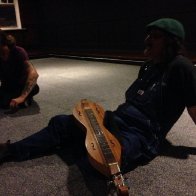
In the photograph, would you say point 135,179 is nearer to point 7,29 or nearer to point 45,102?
point 45,102

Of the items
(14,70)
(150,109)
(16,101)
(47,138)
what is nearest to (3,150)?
(47,138)

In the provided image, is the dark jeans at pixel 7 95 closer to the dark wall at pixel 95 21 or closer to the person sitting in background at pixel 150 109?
the person sitting in background at pixel 150 109

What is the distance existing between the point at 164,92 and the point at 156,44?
0.29 m

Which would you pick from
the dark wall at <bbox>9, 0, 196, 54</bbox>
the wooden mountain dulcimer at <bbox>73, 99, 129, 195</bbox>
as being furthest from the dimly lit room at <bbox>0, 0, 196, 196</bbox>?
the dark wall at <bbox>9, 0, 196, 54</bbox>

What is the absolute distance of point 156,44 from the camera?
176 cm

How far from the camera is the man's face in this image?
5.73 feet

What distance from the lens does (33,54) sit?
27.4ft

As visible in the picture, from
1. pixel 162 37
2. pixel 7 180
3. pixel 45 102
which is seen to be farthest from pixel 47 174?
pixel 45 102

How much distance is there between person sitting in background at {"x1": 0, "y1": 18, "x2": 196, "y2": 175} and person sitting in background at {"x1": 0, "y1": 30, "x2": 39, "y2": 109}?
1150mm

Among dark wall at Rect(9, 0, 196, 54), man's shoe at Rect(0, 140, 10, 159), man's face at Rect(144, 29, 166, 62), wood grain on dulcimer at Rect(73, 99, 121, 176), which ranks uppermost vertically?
man's face at Rect(144, 29, 166, 62)

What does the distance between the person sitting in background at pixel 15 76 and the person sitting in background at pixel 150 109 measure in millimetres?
1150

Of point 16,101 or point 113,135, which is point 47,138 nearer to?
point 113,135

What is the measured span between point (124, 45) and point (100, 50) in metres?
0.83

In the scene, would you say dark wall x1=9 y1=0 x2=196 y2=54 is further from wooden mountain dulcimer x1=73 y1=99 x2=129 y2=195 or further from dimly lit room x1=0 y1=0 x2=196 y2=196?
wooden mountain dulcimer x1=73 y1=99 x2=129 y2=195
